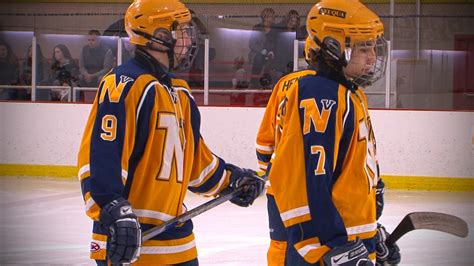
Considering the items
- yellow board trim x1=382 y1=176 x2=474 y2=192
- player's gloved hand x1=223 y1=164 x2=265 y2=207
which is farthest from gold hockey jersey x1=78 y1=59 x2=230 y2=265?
yellow board trim x1=382 y1=176 x2=474 y2=192

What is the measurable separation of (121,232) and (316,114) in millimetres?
514

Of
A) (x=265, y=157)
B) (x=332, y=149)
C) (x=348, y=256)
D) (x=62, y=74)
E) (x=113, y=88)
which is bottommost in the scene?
(x=348, y=256)

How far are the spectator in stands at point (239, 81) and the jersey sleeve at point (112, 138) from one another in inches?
223

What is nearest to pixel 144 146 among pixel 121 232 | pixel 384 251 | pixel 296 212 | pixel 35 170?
pixel 121 232

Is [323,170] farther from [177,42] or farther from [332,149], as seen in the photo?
[177,42]

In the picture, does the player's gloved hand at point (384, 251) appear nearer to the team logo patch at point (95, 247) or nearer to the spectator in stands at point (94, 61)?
the team logo patch at point (95, 247)

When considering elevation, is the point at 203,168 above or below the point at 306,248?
above

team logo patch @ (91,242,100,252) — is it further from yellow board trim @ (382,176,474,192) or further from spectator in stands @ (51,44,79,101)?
spectator in stands @ (51,44,79,101)

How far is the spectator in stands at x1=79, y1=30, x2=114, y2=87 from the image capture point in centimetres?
802

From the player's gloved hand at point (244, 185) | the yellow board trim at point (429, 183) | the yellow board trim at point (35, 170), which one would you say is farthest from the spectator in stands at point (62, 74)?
the player's gloved hand at point (244, 185)

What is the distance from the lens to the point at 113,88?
7.06ft

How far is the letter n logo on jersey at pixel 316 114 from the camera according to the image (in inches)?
77.2

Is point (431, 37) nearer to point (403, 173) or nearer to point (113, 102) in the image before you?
point (403, 173)

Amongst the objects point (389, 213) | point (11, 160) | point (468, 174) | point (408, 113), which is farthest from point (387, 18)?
point (11, 160)
